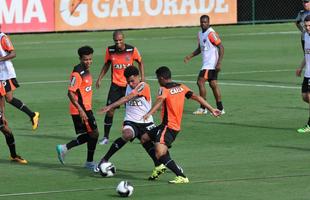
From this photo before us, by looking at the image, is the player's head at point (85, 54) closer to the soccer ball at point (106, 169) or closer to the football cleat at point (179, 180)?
the soccer ball at point (106, 169)

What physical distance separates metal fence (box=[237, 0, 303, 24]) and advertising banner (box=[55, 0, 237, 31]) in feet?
3.49

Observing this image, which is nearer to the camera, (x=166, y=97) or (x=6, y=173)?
(x=166, y=97)

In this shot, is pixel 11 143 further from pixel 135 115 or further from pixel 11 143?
pixel 135 115

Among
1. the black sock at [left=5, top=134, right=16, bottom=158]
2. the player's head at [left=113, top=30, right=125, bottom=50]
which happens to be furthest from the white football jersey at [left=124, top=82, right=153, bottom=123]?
the player's head at [left=113, top=30, right=125, bottom=50]

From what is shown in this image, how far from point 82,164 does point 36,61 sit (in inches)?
754

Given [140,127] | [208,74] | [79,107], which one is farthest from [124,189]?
[208,74]

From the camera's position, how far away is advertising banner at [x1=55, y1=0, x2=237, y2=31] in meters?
46.3

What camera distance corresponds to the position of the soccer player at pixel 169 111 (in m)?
16.1

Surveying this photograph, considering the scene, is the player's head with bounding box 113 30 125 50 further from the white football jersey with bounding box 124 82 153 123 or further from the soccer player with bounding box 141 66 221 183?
the soccer player with bounding box 141 66 221 183

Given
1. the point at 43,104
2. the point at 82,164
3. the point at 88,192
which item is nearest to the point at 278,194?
the point at 88,192

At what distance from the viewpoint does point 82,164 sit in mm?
18219

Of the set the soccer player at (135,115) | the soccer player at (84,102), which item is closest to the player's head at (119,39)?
the soccer player at (84,102)

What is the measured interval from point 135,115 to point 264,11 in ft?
117

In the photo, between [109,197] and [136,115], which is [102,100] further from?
[109,197]
